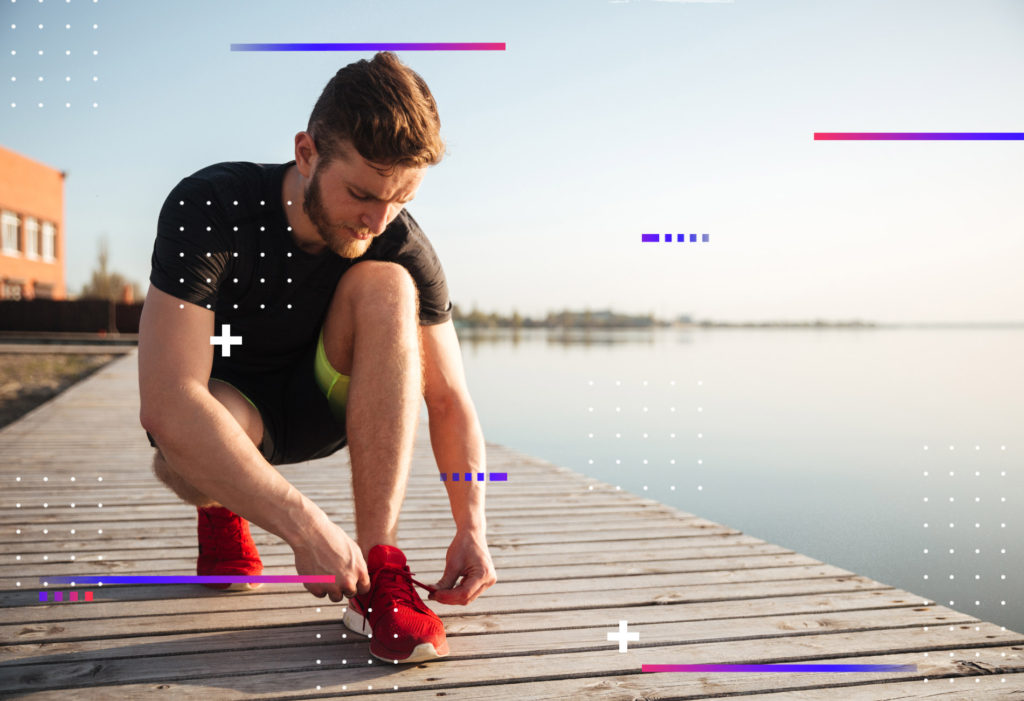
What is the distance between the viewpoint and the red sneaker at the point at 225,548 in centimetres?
162

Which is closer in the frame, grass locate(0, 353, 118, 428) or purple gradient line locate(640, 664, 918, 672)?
purple gradient line locate(640, 664, 918, 672)

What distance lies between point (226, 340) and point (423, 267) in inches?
16.4

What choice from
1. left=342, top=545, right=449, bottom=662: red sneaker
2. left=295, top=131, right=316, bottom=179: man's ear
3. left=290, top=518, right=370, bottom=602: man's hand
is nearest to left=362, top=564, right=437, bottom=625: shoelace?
left=342, top=545, right=449, bottom=662: red sneaker

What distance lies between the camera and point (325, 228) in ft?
4.76

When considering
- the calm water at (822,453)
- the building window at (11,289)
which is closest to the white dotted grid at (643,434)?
the calm water at (822,453)

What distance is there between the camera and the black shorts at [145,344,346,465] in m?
1.60

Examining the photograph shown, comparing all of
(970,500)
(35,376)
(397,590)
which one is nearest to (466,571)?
(397,590)

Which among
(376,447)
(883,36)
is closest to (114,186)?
(376,447)

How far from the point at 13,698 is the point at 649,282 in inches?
66.9

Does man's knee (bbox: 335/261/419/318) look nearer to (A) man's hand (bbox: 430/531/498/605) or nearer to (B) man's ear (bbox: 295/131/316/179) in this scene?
(B) man's ear (bbox: 295/131/316/179)

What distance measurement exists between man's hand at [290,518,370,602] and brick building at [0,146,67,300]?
21214mm

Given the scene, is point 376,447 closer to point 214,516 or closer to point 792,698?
point 214,516

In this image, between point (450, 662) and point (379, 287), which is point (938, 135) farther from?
point (450, 662)

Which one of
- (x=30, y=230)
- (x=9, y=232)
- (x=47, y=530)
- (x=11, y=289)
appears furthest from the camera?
(x=30, y=230)
